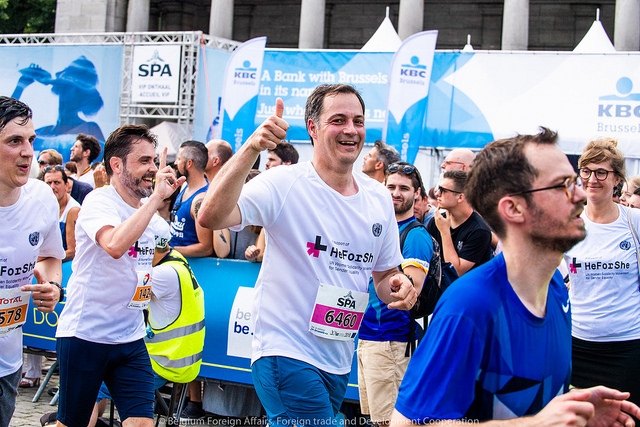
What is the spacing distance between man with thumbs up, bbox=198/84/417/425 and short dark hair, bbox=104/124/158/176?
1.57 meters

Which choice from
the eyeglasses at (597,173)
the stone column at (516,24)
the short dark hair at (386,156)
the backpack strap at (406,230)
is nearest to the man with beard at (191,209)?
the short dark hair at (386,156)

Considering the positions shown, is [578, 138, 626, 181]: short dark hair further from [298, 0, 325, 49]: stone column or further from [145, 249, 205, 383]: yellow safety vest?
[298, 0, 325, 49]: stone column

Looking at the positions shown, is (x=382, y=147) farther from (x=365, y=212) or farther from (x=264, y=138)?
(x=264, y=138)

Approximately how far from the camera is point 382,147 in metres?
6.97

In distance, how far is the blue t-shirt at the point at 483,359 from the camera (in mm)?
2256

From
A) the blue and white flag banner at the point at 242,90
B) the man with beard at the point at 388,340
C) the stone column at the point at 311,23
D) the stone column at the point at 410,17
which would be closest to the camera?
the man with beard at the point at 388,340

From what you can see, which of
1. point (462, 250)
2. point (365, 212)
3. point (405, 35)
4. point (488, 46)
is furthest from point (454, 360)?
point (488, 46)

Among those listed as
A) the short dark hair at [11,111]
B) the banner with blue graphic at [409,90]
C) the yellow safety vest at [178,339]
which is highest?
the banner with blue graphic at [409,90]

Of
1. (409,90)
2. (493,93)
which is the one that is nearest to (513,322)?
(409,90)

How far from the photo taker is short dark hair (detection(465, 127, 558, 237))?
2467 millimetres

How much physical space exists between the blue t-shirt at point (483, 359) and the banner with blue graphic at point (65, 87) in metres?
20.2

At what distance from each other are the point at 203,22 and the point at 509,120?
2694cm

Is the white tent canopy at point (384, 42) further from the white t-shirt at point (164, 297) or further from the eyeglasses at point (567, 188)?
the eyeglasses at point (567, 188)

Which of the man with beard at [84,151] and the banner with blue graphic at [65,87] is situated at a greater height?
the banner with blue graphic at [65,87]
